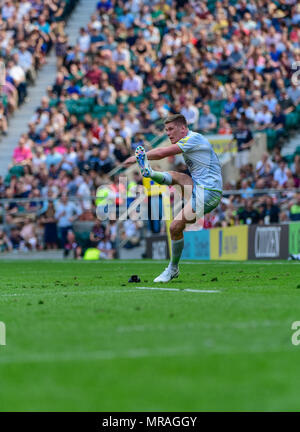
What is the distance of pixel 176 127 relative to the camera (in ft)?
38.4

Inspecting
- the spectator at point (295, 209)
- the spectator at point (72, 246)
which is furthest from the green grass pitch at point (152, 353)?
the spectator at point (72, 246)

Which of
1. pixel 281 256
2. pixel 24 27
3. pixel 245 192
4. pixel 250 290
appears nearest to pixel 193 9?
pixel 24 27

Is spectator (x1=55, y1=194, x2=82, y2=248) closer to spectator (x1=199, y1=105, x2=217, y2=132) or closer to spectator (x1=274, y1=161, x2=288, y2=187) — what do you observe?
spectator (x1=199, y1=105, x2=217, y2=132)

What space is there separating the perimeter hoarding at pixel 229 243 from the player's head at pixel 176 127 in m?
9.70

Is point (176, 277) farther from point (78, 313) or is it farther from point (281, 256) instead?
point (281, 256)

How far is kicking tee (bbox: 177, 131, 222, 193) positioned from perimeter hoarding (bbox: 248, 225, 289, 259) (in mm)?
8503

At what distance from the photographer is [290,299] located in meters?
8.39

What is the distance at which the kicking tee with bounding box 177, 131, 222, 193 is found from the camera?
11688 mm

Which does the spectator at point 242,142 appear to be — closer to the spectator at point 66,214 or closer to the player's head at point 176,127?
the spectator at point 66,214

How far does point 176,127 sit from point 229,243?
1059cm

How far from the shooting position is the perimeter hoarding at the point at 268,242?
2027cm

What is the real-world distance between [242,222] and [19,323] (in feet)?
50.5

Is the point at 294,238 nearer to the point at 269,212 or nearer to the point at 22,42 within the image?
the point at 269,212
